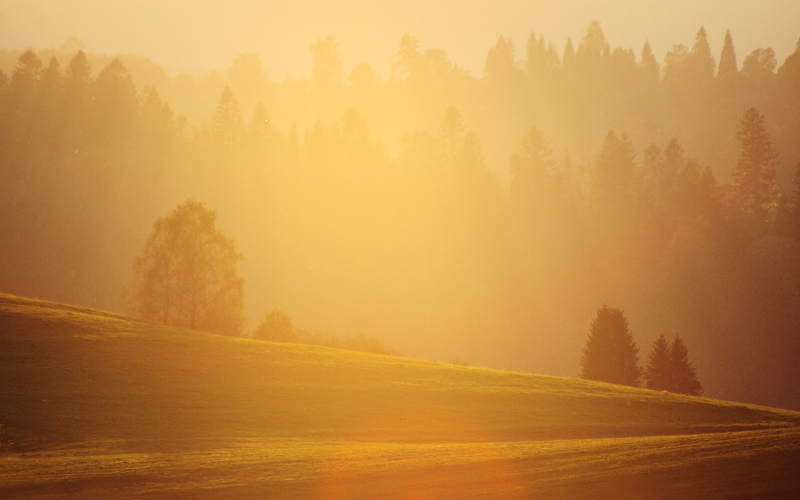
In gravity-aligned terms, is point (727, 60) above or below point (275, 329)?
above

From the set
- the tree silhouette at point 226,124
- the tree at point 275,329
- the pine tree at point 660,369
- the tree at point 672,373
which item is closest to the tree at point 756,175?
the tree at point 672,373

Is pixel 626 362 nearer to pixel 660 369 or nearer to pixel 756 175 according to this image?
pixel 660 369

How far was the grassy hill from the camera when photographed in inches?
635

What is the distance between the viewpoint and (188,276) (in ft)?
160

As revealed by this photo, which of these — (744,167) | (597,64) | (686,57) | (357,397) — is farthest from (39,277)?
(686,57)

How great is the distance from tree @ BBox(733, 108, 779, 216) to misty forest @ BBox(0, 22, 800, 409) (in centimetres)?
38

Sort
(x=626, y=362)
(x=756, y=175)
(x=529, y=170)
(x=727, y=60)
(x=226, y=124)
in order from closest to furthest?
1. (x=626, y=362)
2. (x=756, y=175)
3. (x=529, y=170)
4. (x=226, y=124)
5. (x=727, y=60)

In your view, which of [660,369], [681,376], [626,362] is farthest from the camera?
[626,362]

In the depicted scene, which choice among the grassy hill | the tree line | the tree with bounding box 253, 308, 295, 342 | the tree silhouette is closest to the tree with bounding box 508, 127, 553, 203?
the tree line

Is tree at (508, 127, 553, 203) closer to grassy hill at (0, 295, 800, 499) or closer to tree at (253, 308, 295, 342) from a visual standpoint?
tree at (253, 308, 295, 342)

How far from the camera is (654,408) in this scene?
109 feet

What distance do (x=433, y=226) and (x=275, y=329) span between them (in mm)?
60602

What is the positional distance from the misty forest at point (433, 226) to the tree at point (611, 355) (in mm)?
25063

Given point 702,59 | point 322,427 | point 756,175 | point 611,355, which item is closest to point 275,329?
point 322,427
